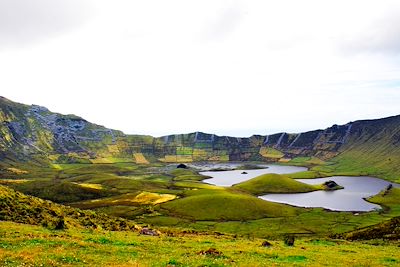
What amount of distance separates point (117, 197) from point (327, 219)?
99.1m

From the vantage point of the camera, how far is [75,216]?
53.6 meters

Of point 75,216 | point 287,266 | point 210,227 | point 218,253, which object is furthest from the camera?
point 210,227

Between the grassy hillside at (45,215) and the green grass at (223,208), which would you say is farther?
the green grass at (223,208)

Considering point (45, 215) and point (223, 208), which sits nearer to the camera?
point (45, 215)

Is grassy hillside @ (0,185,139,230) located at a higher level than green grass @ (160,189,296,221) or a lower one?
higher

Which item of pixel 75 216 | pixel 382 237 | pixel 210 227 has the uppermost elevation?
pixel 75 216

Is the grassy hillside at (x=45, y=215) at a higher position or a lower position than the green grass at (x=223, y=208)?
higher

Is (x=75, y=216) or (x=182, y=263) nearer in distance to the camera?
(x=182, y=263)

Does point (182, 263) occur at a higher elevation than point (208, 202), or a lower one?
→ higher

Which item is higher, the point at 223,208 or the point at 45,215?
the point at 45,215

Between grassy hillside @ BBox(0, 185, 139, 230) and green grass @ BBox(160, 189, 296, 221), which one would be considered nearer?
grassy hillside @ BBox(0, 185, 139, 230)

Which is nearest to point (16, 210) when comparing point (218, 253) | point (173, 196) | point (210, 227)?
point (218, 253)

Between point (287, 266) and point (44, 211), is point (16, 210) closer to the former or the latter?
point (44, 211)

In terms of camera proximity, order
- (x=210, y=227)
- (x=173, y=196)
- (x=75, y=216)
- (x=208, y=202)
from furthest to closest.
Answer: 1. (x=173, y=196)
2. (x=208, y=202)
3. (x=210, y=227)
4. (x=75, y=216)
